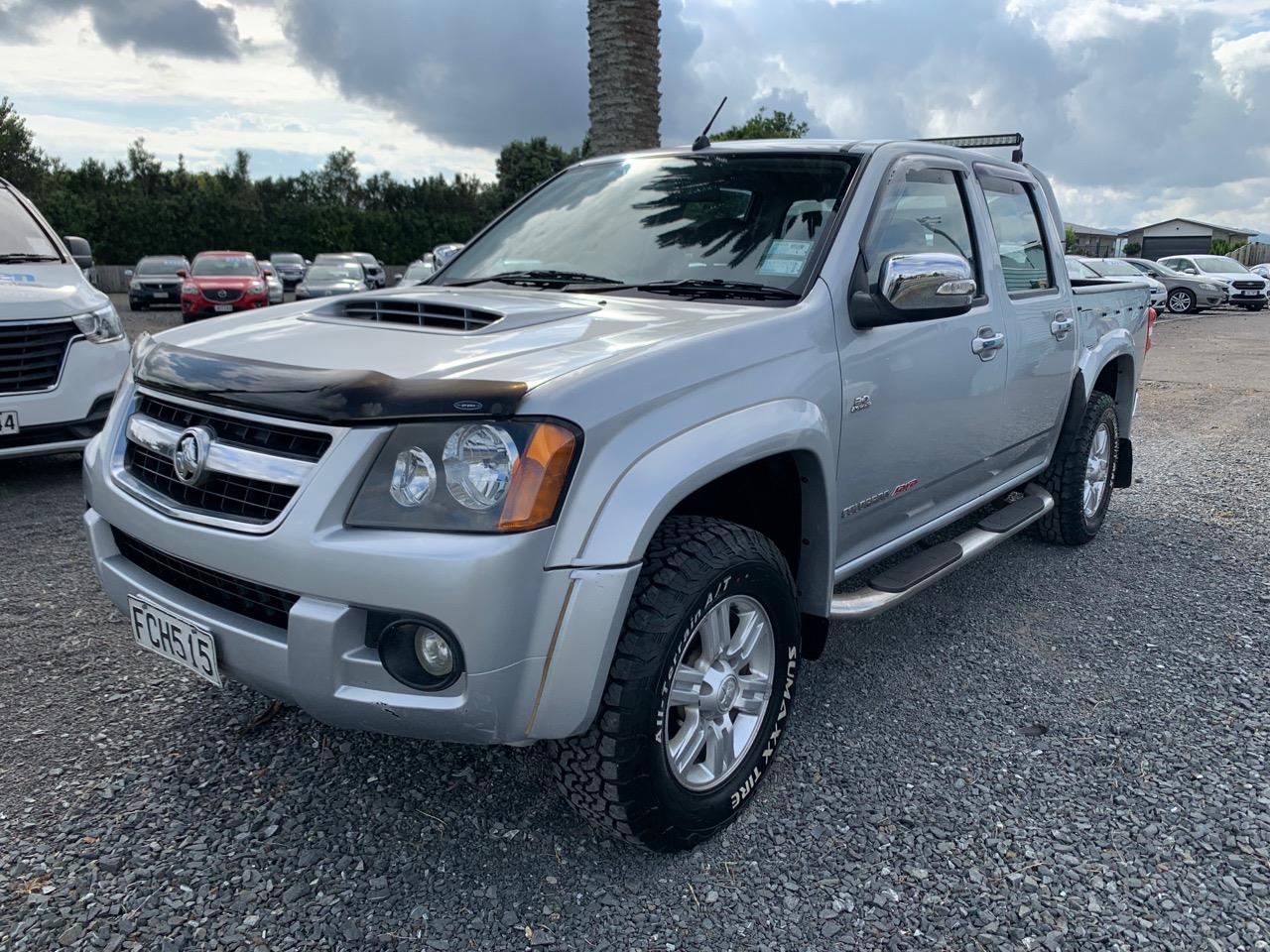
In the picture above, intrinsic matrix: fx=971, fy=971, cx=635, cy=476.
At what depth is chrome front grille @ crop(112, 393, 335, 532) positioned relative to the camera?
2076mm

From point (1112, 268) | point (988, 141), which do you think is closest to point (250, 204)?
point (1112, 268)

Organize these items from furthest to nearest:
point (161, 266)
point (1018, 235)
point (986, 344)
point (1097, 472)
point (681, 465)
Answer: point (161, 266)
point (1097, 472)
point (1018, 235)
point (986, 344)
point (681, 465)

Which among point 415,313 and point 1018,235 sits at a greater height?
point 1018,235

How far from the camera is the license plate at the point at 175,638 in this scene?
87.3 inches

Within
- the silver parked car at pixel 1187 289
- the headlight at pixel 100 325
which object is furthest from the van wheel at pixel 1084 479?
the silver parked car at pixel 1187 289

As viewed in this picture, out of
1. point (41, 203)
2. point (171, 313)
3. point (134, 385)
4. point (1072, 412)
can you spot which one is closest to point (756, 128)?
point (171, 313)

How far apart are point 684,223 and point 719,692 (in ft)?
5.16

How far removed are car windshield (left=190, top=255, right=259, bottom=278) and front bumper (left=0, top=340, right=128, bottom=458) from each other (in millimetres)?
14990

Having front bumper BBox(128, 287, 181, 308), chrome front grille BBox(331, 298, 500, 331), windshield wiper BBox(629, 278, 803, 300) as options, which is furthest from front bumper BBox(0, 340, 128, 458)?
front bumper BBox(128, 287, 181, 308)

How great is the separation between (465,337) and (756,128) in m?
33.1

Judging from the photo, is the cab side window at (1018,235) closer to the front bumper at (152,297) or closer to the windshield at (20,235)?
the windshield at (20,235)

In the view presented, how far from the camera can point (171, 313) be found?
77.5ft

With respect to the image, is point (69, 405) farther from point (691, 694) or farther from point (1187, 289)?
point (1187, 289)

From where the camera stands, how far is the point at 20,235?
6191 millimetres
